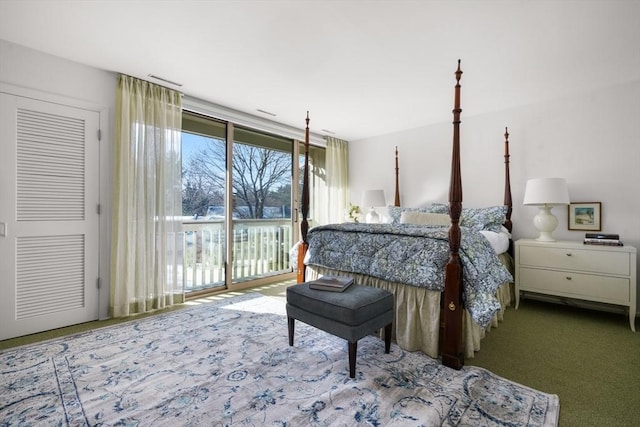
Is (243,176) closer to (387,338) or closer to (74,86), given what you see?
(74,86)

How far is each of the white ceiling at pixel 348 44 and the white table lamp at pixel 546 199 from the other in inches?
40.9

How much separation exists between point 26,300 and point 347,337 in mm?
2724

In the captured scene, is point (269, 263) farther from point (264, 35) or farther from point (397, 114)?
point (264, 35)

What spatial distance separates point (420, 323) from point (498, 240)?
1.50 m

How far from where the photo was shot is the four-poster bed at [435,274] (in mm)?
1937

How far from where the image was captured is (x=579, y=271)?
2867 millimetres

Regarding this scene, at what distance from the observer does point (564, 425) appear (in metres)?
1.44

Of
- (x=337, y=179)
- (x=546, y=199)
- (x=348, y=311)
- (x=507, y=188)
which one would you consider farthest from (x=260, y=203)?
(x=546, y=199)

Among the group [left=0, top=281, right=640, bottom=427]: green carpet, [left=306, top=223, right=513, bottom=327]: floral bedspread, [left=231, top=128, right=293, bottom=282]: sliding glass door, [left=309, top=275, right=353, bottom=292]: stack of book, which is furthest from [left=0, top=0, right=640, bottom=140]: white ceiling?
[left=0, top=281, right=640, bottom=427]: green carpet

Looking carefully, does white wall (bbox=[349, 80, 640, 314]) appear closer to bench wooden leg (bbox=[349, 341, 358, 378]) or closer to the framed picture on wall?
the framed picture on wall

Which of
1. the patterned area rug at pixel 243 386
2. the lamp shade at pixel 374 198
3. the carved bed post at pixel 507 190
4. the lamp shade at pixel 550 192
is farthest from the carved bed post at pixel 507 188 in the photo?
the patterned area rug at pixel 243 386

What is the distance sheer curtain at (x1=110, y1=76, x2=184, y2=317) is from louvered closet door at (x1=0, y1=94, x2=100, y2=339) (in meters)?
0.22

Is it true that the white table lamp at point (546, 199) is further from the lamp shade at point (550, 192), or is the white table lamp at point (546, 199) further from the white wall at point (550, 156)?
the white wall at point (550, 156)

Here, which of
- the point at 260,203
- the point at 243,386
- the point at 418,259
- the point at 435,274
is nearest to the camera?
the point at 243,386
